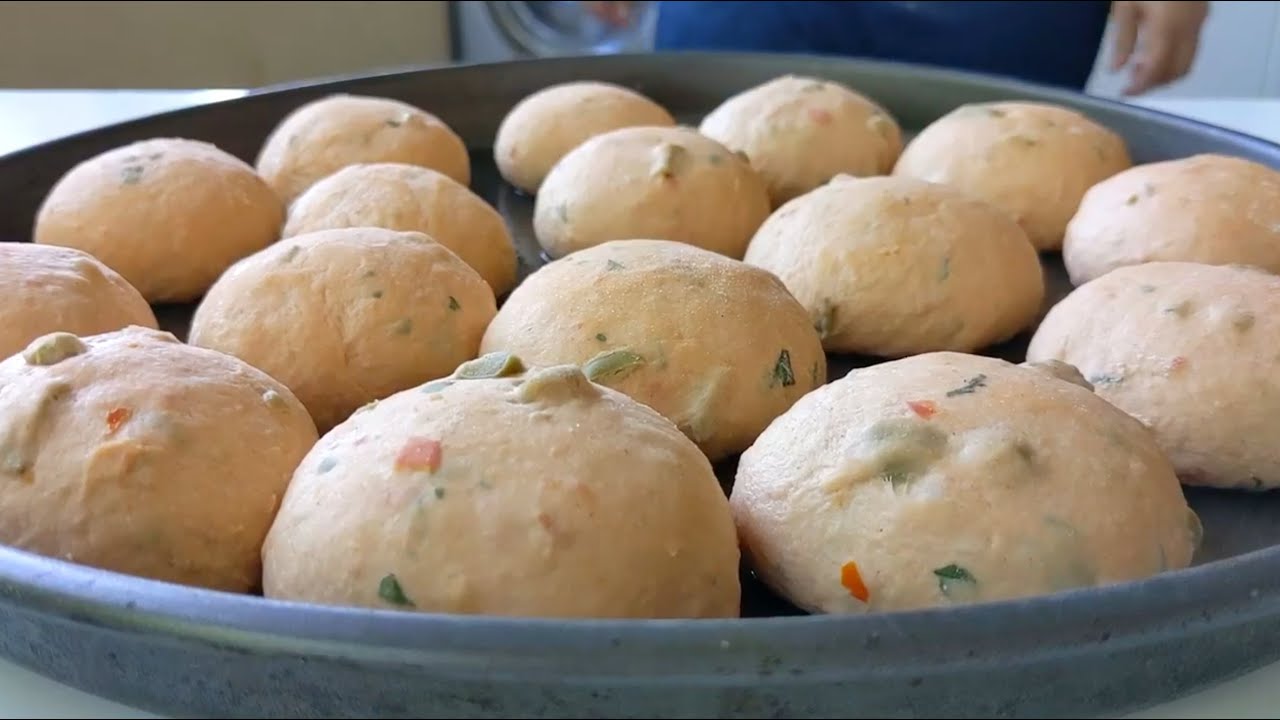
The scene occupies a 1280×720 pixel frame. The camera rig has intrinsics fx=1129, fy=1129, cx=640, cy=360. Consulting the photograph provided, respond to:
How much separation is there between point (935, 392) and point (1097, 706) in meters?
0.25

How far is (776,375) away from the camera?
3.12 feet

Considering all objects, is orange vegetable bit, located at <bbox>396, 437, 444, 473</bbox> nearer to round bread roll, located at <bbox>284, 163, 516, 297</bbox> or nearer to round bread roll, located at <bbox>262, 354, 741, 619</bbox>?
round bread roll, located at <bbox>262, 354, 741, 619</bbox>

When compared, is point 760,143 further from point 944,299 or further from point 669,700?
point 669,700

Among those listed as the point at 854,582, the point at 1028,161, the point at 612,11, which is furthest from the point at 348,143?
the point at 612,11

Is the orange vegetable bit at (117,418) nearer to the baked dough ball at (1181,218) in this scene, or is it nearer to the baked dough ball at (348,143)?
the baked dough ball at (348,143)

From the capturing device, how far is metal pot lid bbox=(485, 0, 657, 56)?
3451 millimetres

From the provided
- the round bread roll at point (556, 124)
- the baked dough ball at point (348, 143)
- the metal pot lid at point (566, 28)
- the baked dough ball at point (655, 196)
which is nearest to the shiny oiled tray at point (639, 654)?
the baked dough ball at point (655, 196)

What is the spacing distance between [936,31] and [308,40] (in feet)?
6.32

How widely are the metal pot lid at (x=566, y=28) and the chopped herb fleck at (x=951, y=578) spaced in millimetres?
2969

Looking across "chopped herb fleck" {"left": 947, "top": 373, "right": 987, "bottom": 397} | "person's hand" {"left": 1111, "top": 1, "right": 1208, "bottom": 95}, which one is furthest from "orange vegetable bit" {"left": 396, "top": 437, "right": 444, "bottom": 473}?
"person's hand" {"left": 1111, "top": 1, "right": 1208, "bottom": 95}

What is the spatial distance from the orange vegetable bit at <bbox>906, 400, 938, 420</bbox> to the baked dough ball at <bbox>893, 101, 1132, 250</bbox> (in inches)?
25.0

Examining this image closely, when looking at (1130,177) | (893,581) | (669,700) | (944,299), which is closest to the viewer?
(669,700)

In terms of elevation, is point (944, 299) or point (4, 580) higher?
point (4, 580)

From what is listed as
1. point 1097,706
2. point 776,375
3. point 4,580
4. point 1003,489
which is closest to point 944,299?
point 776,375
